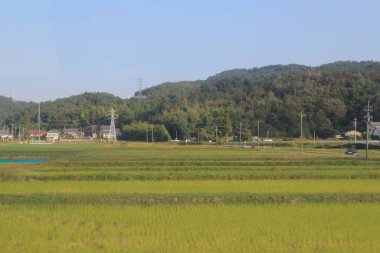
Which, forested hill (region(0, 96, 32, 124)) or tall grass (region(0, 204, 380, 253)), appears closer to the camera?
tall grass (region(0, 204, 380, 253))

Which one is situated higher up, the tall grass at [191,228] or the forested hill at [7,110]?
the forested hill at [7,110]

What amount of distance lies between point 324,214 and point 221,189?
6136mm

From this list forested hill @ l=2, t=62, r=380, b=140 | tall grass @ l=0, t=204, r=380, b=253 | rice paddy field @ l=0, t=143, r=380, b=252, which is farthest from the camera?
forested hill @ l=2, t=62, r=380, b=140

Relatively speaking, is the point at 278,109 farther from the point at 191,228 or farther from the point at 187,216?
the point at 191,228

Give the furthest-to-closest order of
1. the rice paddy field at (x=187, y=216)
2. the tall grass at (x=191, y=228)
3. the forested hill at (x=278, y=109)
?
the forested hill at (x=278, y=109)
the rice paddy field at (x=187, y=216)
the tall grass at (x=191, y=228)

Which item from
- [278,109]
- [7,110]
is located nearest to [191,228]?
[278,109]

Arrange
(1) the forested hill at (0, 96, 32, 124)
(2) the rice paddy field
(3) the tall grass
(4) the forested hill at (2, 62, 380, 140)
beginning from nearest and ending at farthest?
(3) the tall grass, (2) the rice paddy field, (4) the forested hill at (2, 62, 380, 140), (1) the forested hill at (0, 96, 32, 124)

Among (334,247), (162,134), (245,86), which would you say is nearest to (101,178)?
(334,247)

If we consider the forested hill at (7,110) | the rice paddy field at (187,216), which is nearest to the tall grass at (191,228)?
the rice paddy field at (187,216)

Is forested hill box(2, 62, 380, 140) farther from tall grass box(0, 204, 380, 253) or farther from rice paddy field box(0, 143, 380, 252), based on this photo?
tall grass box(0, 204, 380, 253)

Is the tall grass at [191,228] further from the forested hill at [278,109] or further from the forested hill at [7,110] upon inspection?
the forested hill at [7,110]

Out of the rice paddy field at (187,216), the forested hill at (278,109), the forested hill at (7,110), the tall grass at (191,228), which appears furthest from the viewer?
the forested hill at (7,110)

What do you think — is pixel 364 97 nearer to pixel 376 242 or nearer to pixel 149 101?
pixel 149 101

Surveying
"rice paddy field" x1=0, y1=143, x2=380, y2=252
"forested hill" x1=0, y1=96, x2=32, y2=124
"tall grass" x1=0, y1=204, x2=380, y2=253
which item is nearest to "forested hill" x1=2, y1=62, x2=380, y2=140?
"forested hill" x1=0, y1=96, x2=32, y2=124
